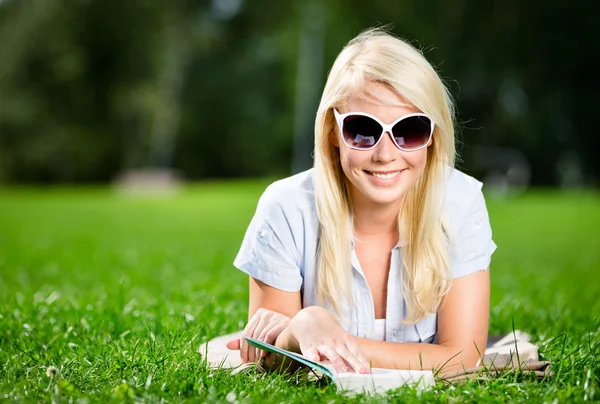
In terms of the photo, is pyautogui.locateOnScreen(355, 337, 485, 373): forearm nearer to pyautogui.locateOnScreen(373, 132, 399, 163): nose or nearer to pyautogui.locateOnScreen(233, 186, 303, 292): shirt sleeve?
pyautogui.locateOnScreen(233, 186, 303, 292): shirt sleeve

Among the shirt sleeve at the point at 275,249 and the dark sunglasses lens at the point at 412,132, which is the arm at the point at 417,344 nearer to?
the shirt sleeve at the point at 275,249

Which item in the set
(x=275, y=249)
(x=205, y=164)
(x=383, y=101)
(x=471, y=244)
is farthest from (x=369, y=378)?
(x=205, y=164)

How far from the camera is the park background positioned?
10.7 feet

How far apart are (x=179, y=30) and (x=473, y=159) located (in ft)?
55.5

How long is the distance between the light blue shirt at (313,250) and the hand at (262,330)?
151 millimetres

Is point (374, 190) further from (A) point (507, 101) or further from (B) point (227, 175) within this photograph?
(B) point (227, 175)

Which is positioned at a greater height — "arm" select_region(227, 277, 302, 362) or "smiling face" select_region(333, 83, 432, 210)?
"smiling face" select_region(333, 83, 432, 210)

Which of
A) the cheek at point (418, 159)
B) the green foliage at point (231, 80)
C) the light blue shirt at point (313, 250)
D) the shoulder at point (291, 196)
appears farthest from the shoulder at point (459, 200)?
the green foliage at point (231, 80)

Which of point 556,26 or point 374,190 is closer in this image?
point 374,190

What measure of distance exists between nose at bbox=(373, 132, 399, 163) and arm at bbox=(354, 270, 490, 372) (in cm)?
59

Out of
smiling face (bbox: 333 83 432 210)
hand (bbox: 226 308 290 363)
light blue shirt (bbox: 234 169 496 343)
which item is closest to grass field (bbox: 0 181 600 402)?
hand (bbox: 226 308 290 363)

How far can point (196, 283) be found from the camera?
6.02 m

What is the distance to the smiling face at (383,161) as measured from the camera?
9.94 feet

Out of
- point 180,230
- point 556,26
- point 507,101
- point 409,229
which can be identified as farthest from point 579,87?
point 409,229
